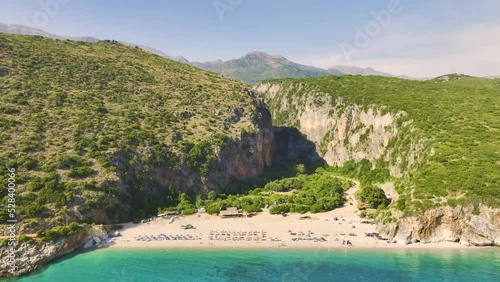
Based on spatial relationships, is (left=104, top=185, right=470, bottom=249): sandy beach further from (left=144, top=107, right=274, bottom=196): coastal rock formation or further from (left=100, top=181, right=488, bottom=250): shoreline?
(left=144, top=107, right=274, bottom=196): coastal rock formation

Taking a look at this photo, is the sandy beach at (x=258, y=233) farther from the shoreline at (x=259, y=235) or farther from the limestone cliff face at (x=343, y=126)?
the limestone cliff face at (x=343, y=126)

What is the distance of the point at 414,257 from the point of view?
5375 centimetres

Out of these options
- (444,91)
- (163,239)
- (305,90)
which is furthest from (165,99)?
(444,91)

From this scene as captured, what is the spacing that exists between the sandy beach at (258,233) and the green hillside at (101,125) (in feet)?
27.6

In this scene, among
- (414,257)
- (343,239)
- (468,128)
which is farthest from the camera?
(468,128)

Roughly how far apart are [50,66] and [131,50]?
44475 mm

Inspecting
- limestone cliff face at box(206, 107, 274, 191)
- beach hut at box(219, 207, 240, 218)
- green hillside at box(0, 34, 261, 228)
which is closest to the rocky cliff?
limestone cliff face at box(206, 107, 274, 191)

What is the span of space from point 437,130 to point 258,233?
5562cm

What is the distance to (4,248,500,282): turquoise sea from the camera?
47.5 m

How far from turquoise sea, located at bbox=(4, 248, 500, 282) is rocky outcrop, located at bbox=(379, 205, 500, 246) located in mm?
3207

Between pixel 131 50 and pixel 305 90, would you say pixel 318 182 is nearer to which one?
pixel 305 90

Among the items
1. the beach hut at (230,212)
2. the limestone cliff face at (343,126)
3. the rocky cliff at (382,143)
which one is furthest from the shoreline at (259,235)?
the limestone cliff face at (343,126)

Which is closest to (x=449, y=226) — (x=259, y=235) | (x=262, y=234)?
(x=262, y=234)

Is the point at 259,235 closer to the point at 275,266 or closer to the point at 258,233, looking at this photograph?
the point at 258,233
